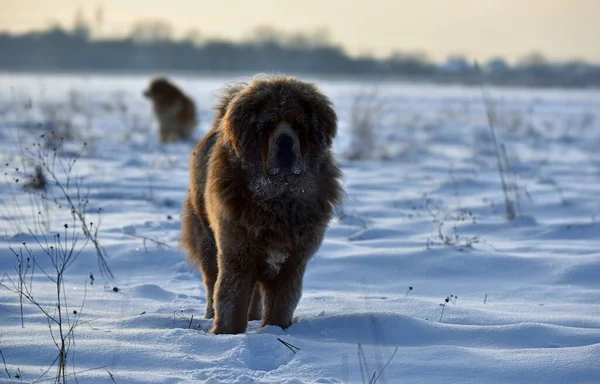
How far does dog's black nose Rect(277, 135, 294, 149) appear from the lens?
4.13 metres

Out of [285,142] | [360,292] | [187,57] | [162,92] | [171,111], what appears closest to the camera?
[285,142]

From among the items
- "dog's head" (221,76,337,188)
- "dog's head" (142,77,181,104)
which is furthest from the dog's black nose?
"dog's head" (142,77,181,104)

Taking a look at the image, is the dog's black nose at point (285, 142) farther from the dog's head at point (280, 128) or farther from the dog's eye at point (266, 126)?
the dog's eye at point (266, 126)

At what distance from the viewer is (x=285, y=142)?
4.13m

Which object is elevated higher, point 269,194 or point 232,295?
point 269,194

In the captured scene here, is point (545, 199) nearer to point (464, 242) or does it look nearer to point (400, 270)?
point (464, 242)

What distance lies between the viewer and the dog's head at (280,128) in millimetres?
4156

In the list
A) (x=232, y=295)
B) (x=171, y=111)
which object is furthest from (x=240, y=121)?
(x=171, y=111)

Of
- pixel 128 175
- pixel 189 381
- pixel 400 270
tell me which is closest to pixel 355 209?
pixel 400 270

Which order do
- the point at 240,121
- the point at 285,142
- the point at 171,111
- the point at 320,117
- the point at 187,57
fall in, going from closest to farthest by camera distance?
1. the point at 285,142
2. the point at 240,121
3. the point at 320,117
4. the point at 171,111
5. the point at 187,57

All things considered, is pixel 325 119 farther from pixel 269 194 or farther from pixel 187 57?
pixel 187 57

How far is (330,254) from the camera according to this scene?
6328mm

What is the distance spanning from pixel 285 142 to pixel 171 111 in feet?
38.9

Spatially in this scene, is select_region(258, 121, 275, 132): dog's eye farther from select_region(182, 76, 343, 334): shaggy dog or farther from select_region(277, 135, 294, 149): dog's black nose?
select_region(277, 135, 294, 149): dog's black nose
